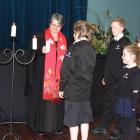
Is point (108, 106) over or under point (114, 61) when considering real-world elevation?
under

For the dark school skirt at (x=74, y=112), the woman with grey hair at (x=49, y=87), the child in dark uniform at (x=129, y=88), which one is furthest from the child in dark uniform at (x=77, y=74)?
the woman with grey hair at (x=49, y=87)

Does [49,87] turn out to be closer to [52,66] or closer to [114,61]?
[52,66]

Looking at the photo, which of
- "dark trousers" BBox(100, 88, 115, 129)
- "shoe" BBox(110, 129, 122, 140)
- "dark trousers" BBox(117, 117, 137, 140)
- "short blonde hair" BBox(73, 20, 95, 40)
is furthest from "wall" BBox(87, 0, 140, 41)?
"dark trousers" BBox(117, 117, 137, 140)

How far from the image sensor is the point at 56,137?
4812 millimetres

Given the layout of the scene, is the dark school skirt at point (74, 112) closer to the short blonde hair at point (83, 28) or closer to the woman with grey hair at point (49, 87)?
the short blonde hair at point (83, 28)

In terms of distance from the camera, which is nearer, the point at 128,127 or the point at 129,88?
the point at 129,88

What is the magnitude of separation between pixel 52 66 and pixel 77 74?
37.6 inches

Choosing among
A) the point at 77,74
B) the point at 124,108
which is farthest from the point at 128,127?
the point at 77,74

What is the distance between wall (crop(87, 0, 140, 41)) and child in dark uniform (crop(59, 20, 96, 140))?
2.96m

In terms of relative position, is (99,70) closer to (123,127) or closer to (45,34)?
(45,34)

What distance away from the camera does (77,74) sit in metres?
3.82

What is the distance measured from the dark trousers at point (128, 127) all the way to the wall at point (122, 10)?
123 inches

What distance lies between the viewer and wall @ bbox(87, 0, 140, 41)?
22.4 ft

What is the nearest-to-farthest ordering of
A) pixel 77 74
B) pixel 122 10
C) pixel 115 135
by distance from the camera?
pixel 77 74, pixel 115 135, pixel 122 10
